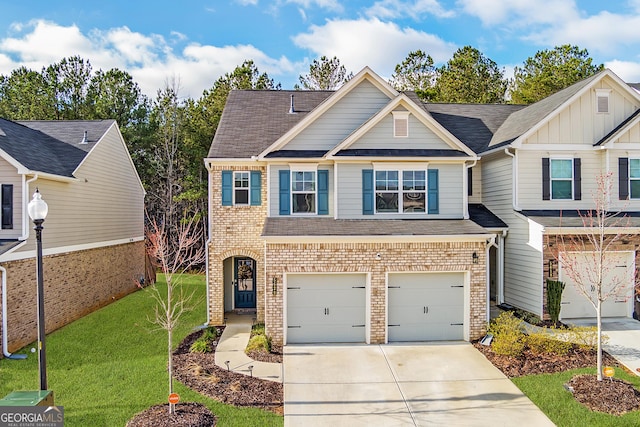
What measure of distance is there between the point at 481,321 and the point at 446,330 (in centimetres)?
102

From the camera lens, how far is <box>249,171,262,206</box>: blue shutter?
14547 mm

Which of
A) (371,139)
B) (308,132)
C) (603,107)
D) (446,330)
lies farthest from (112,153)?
(603,107)

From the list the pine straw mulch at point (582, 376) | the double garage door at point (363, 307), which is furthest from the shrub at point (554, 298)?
the double garage door at point (363, 307)

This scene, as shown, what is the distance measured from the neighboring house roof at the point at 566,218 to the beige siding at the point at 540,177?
0.83 ft

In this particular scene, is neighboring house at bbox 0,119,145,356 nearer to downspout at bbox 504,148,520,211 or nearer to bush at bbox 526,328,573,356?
bush at bbox 526,328,573,356

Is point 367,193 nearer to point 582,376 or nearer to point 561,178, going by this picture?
point 561,178

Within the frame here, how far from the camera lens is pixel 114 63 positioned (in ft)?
106

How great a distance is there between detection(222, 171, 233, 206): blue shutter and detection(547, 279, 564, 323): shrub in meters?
10.6

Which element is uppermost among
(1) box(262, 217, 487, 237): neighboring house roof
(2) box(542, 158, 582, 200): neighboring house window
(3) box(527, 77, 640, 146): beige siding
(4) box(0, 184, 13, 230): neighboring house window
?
(3) box(527, 77, 640, 146): beige siding

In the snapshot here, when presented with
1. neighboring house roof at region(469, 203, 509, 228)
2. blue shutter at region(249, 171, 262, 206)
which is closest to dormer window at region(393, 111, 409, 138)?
neighboring house roof at region(469, 203, 509, 228)

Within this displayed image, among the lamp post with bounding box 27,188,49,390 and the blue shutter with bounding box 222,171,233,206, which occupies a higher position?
the blue shutter with bounding box 222,171,233,206

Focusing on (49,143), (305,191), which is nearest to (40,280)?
(305,191)

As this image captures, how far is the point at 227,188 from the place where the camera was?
14.5 metres

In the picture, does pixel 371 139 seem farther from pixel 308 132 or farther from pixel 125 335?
pixel 125 335
